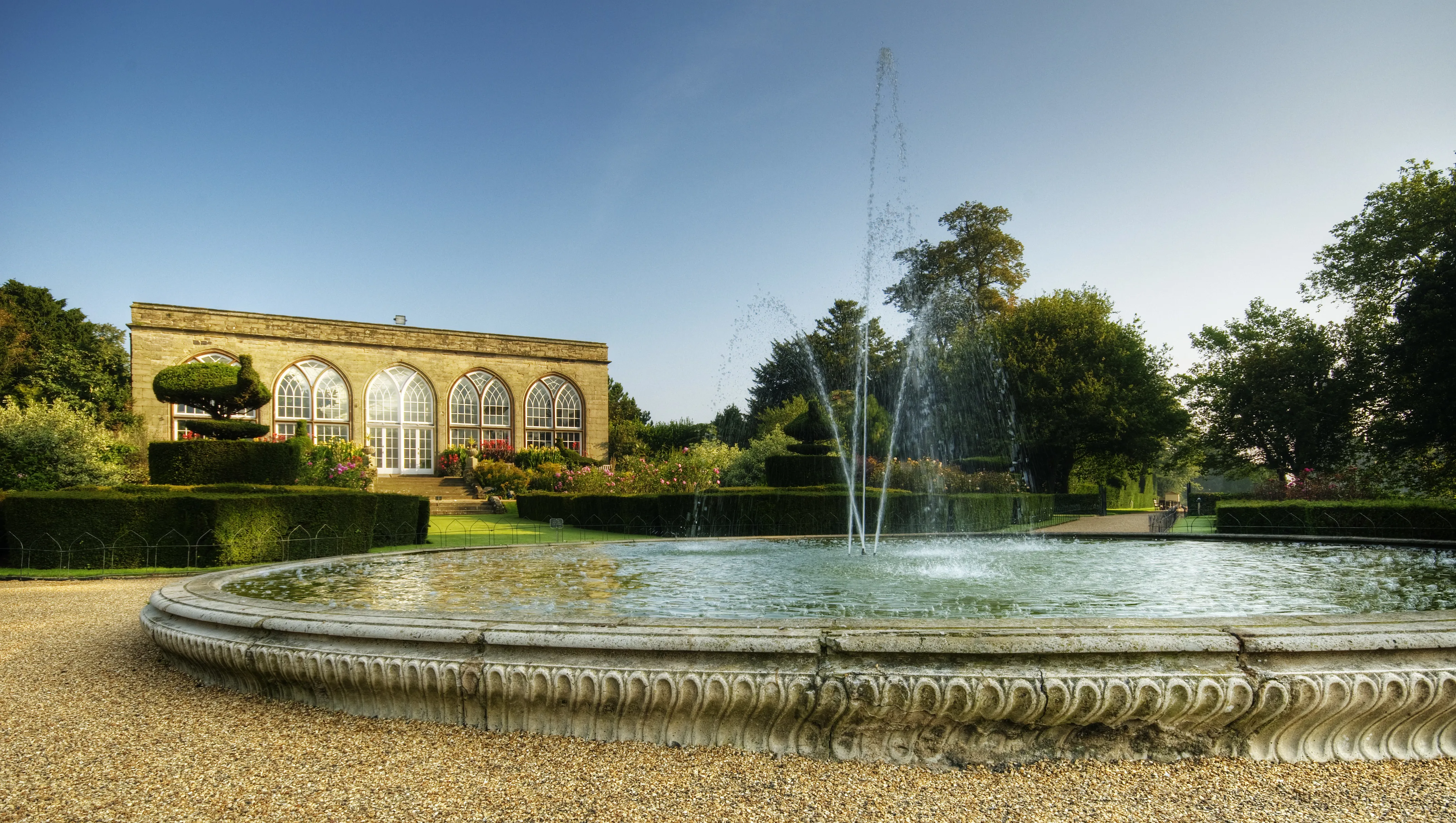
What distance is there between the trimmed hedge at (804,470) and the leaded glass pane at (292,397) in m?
21.7

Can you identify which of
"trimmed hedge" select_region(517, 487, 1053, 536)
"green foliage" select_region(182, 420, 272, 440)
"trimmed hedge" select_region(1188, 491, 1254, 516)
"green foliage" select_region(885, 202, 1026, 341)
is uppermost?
"green foliage" select_region(885, 202, 1026, 341)

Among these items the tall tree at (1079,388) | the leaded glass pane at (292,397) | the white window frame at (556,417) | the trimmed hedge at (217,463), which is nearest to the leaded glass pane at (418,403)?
the leaded glass pane at (292,397)

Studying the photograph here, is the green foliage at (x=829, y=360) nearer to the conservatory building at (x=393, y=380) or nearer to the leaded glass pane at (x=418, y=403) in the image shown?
the conservatory building at (x=393, y=380)

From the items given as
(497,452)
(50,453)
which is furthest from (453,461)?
(50,453)

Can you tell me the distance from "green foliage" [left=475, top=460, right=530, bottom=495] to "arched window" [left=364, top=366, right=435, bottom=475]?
18.3 ft

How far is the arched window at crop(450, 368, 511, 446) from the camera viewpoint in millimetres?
31875

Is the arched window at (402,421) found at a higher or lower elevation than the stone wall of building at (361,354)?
lower

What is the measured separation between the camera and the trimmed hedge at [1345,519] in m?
9.73

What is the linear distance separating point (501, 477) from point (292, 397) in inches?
405

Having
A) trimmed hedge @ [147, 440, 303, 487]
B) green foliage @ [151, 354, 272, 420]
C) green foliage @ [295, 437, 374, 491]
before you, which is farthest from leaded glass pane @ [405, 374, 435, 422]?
trimmed hedge @ [147, 440, 303, 487]

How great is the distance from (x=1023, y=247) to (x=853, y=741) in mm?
37593

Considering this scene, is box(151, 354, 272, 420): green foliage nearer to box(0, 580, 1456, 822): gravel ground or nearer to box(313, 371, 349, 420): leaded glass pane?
box(0, 580, 1456, 822): gravel ground

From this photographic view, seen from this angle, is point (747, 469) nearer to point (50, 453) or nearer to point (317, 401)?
point (50, 453)

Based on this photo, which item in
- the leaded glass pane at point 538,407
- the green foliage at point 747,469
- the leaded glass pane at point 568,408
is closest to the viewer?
the green foliage at point 747,469
